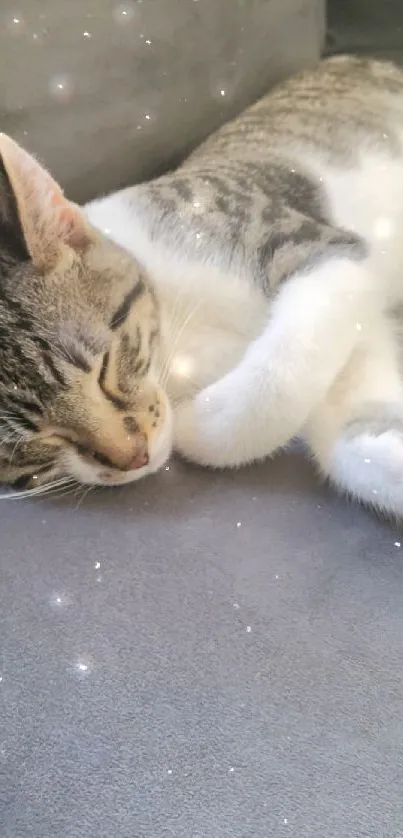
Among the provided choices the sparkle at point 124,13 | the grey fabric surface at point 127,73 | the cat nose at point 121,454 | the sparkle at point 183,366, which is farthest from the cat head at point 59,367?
the sparkle at point 124,13

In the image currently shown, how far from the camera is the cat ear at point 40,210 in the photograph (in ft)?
2.61

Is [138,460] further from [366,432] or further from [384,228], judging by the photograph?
[384,228]

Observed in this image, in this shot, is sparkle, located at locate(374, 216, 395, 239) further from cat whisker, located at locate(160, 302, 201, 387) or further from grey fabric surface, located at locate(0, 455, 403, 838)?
grey fabric surface, located at locate(0, 455, 403, 838)

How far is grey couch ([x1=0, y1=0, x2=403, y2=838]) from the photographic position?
59 cm

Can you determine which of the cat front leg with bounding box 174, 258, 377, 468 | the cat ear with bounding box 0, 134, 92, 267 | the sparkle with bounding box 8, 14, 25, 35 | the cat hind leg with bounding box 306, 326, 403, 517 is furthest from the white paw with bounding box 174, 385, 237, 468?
the sparkle with bounding box 8, 14, 25, 35

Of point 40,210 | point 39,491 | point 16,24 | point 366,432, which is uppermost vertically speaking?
point 16,24

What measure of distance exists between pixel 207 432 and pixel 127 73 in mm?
648

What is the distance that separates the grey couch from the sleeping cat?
0.05 m

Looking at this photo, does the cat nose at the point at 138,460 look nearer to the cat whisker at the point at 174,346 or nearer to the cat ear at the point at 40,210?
the cat whisker at the point at 174,346

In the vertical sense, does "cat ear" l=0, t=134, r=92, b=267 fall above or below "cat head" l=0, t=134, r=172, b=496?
above

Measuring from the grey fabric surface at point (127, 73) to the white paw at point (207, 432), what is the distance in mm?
493

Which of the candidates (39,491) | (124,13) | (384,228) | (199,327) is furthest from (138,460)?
(124,13)

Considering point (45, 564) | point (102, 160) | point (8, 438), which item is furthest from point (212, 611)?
point (102, 160)

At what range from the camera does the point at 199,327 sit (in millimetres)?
1028
